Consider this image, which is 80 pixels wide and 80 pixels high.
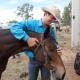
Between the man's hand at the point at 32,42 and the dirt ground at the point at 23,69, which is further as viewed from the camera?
the dirt ground at the point at 23,69

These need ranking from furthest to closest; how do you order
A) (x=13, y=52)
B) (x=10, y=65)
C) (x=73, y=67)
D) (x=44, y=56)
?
1. (x=10, y=65)
2. (x=73, y=67)
3. (x=13, y=52)
4. (x=44, y=56)

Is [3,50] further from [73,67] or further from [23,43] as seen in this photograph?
[73,67]

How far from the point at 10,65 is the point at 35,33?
4.89m

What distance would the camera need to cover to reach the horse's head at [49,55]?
4.01 metres

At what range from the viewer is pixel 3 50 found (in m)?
4.21

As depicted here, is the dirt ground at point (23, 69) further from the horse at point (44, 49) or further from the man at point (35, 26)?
the horse at point (44, 49)

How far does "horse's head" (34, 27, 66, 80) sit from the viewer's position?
13.1 ft

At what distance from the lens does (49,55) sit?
4.02 metres

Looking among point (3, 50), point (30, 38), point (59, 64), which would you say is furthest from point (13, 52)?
point (59, 64)

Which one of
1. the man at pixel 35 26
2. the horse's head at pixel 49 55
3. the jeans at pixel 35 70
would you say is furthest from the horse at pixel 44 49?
the jeans at pixel 35 70

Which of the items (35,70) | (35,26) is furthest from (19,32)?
(35,70)

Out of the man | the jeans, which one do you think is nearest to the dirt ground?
the jeans

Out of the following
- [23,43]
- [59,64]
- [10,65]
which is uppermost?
[23,43]

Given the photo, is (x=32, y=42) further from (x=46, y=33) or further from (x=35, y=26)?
(x=35, y=26)
